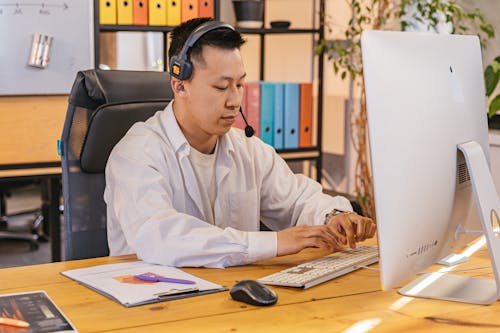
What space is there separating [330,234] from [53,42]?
2004 mm

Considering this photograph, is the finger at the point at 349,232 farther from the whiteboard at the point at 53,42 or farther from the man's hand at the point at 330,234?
the whiteboard at the point at 53,42

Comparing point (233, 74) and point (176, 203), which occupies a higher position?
point (233, 74)

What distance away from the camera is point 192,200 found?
1995mm

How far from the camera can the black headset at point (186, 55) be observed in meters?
1.95

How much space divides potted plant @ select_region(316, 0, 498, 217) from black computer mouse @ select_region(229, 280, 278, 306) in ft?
7.98

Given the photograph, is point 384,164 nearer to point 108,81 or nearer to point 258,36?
point 108,81

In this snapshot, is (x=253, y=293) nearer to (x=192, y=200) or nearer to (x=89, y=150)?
(x=192, y=200)

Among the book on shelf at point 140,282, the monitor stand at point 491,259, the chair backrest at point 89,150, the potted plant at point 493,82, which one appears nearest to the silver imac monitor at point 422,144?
the monitor stand at point 491,259

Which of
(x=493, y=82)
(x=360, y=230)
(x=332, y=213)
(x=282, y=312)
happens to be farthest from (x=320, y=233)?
(x=493, y=82)

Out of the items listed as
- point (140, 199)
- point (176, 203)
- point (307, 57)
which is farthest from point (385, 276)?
point (307, 57)

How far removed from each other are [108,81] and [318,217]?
0.64 m

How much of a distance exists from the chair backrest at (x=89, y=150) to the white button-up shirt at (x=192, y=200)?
0.07 m

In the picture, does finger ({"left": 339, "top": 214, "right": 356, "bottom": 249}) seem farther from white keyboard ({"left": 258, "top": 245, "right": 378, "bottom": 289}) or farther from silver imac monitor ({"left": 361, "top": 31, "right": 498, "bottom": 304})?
silver imac monitor ({"left": 361, "top": 31, "right": 498, "bottom": 304})

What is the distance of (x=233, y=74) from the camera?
77.7 inches
